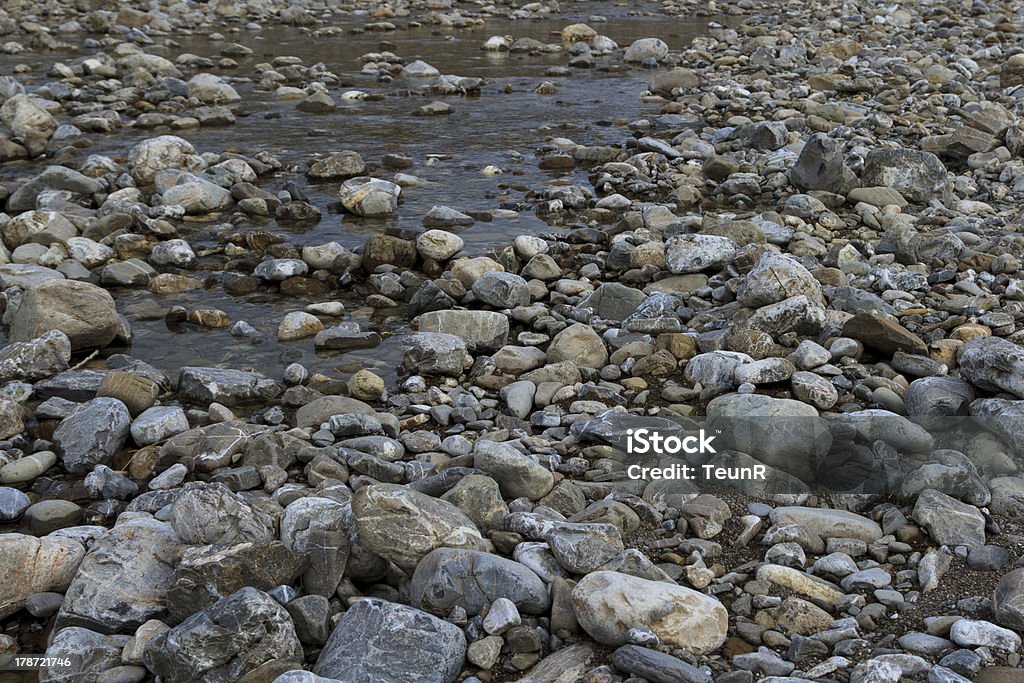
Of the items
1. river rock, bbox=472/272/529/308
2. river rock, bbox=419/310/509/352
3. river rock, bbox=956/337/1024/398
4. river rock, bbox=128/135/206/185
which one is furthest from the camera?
river rock, bbox=128/135/206/185

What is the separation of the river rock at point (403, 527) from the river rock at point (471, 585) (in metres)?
0.10

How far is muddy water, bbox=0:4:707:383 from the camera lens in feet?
20.3

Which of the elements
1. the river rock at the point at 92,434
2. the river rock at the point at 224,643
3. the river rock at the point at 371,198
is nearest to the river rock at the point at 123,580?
the river rock at the point at 224,643

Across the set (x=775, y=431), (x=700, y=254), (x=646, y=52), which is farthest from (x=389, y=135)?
(x=775, y=431)

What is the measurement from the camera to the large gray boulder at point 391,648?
3012mm

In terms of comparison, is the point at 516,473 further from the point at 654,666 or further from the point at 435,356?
the point at 435,356

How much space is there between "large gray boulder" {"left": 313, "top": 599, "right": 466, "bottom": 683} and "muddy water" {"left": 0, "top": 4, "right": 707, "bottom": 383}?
8.37 feet

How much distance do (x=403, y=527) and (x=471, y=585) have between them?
0.34 metres

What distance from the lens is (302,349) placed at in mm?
6020

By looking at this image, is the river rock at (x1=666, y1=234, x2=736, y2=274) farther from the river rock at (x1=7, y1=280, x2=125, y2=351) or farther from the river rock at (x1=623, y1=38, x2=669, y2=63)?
the river rock at (x1=623, y1=38, x2=669, y2=63)

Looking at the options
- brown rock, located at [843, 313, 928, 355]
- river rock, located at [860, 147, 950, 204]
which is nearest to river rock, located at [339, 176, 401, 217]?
river rock, located at [860, 147, 950, 204]

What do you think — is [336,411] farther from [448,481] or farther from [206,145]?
[206,145]

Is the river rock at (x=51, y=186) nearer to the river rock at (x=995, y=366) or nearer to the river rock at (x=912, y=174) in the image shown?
the river rock at (x=912, y=174)

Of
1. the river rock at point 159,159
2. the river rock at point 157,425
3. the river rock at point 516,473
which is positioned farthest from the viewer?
the river rock at point 159,159
